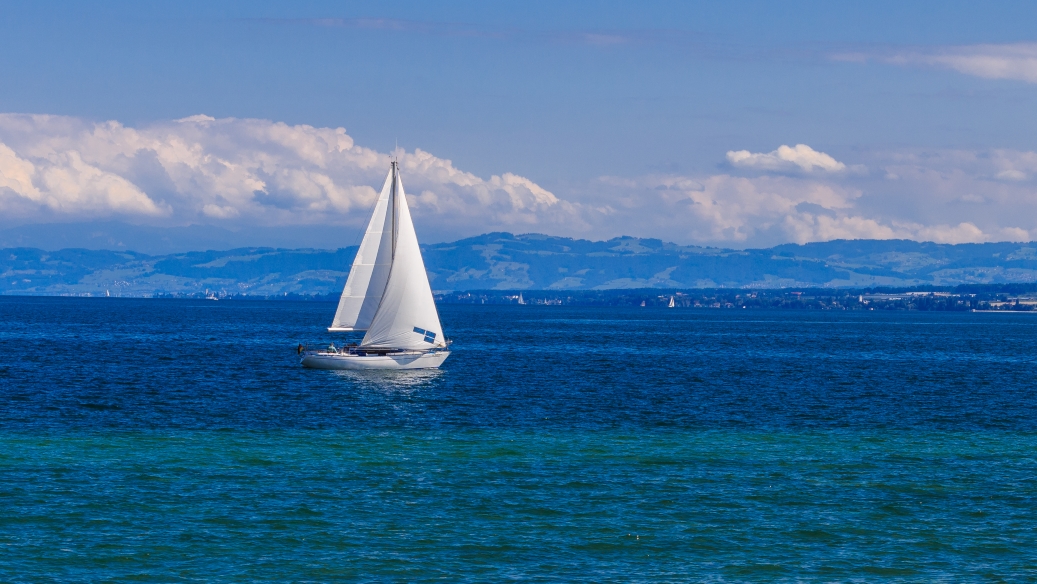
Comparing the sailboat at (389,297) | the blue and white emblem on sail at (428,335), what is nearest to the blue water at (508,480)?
the sailboat at (389,297)

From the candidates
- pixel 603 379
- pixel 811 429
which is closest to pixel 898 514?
pixel 811 429

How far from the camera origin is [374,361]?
91.9m

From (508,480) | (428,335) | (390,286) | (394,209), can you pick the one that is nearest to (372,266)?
(390,286)

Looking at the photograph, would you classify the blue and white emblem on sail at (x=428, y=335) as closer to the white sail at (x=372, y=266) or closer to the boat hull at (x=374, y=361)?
the boat hull at (x=374, y=361)

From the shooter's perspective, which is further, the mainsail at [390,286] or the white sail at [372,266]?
the white sail at [372,266]

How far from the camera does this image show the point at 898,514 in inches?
1518

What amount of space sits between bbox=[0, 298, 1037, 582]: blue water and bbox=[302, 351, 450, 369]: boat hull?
1451mm

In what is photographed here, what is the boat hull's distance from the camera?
92.1 m

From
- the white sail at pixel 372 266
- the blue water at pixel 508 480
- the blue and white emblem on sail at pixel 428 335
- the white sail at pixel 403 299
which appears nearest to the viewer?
the blue water at pixel 508 480

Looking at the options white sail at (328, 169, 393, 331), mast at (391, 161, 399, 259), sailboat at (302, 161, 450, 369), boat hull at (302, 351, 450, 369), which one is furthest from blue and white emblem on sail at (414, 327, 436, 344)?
mast at (391, 161, 399, 259)

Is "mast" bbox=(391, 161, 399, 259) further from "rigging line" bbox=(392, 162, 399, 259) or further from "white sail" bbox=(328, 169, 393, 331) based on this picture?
"white sail" bbox=(328, 169, 393, 331)

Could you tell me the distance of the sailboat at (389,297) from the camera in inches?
3546

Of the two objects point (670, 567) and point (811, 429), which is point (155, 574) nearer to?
point (670, 567)

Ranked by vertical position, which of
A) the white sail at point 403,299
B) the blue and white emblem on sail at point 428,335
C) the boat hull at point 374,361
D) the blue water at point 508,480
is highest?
the white sail at point 403,299
